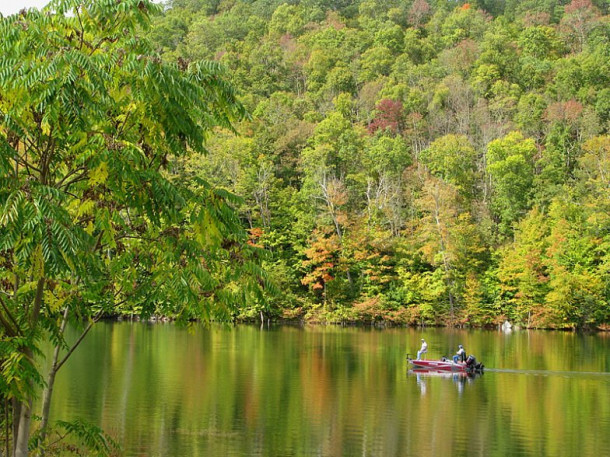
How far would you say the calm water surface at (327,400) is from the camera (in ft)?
56.7

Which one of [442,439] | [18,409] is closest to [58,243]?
[18,409]

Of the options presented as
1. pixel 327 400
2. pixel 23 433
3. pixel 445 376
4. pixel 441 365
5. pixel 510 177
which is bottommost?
pixel 327 400

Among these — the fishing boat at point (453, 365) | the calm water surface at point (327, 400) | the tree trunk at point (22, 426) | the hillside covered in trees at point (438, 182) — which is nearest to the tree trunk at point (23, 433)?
the tree trunk at point (22, 426)

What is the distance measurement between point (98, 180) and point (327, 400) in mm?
17491

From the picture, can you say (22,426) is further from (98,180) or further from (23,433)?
(98,180)

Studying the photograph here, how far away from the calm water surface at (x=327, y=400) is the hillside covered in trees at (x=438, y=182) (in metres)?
16.7

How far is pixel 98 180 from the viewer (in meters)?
6.41

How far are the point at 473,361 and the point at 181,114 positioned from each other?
2459 centimetres

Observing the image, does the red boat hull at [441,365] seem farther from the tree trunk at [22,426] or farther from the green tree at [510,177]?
the green tree at [510,177]

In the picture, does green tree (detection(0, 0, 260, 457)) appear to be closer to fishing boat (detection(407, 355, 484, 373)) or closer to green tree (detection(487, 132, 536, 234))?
fishing boat (detection(407, 355, 484, 373))

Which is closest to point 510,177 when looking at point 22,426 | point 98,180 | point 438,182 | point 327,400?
point 438,182

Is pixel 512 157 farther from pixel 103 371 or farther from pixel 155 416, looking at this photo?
pixel 155 416

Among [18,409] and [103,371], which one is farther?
[103,371]

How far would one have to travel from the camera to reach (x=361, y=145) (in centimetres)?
6812
